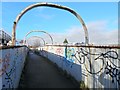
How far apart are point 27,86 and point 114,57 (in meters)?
6.02

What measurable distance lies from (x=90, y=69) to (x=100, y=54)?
161 centimetres

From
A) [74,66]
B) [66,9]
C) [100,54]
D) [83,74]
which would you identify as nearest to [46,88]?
[83,74]

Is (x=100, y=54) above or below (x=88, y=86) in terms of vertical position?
above

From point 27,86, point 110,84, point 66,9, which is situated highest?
point 66,9

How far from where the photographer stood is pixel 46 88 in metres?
11.9

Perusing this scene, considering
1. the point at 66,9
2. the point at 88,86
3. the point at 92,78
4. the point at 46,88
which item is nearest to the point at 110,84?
the point at 92,78

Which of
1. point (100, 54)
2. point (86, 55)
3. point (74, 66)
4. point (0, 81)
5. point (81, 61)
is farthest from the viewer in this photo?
point (74, 66)

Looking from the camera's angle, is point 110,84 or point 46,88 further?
point 46,88

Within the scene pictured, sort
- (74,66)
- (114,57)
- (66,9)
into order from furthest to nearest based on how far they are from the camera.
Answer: (66,9) → (74,66) → (114,57)

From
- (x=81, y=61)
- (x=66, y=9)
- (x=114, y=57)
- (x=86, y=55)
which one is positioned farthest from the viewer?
(x=66, y=9)

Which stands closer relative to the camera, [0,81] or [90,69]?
[0,81]

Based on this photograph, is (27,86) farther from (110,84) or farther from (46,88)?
(110,84)

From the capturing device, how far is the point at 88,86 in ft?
36.9

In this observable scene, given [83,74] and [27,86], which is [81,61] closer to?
[83,74]
